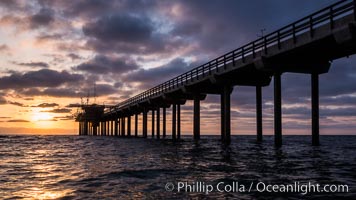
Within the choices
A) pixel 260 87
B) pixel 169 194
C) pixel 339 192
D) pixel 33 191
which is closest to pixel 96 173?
pixel 33 191

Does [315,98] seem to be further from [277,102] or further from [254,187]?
[254,187]

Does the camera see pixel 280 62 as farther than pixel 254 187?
Yes

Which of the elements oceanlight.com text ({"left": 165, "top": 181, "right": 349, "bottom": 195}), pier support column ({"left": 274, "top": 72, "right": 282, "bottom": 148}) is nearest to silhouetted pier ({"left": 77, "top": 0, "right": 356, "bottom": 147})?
pier support column ({"left": 274, "top": 72, "right": 282, "bottom": 148})

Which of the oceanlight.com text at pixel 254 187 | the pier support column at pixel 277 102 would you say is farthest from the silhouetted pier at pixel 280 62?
the oceanlight.com text at pixel 254 187

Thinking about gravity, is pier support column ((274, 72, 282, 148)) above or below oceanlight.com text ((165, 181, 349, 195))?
above

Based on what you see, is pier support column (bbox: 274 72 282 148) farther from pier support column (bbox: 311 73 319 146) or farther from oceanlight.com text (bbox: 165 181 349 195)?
oceanlight.com text (bbox: 165 181 349 195)

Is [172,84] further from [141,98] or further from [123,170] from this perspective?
[123,170]

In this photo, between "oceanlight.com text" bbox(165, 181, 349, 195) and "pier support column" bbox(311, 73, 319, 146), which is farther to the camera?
"pier support column" bbox(311, 73, 319, 146)

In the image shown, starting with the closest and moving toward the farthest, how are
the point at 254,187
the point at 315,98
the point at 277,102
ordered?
the point at 254,187 → the point at 277,102 → the point at 315,98

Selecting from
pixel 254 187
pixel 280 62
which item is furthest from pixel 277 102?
pixel 254 187

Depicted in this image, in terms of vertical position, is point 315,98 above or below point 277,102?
above

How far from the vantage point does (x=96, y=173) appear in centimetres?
Result: 1274

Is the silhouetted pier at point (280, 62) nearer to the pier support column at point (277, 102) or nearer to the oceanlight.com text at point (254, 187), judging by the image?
the pier support column at point (277, 102)

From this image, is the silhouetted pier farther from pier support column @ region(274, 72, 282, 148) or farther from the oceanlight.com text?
the oceanlight.com text
